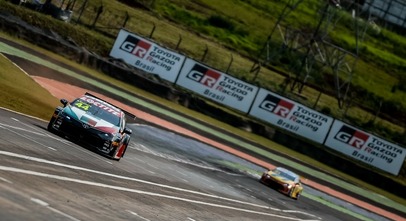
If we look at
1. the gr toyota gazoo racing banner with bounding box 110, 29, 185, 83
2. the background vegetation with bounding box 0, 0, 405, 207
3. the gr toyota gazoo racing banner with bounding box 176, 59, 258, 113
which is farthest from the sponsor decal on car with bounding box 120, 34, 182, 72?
the gr toyota gazoo racing banner with bounding box 176, 59, 258, 113

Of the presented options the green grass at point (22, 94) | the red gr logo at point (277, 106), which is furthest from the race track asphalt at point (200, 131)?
the red gr logo at point (277, 106)

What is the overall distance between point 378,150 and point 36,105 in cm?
2882

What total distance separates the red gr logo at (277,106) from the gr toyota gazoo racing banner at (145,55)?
235 inches

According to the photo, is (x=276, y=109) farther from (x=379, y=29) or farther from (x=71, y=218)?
(x=379, y=29)

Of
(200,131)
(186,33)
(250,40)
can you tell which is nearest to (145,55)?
(200,131)

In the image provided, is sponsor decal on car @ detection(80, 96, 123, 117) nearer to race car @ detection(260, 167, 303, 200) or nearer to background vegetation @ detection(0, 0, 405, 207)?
race car @ detection(260, 167, 303, 200)

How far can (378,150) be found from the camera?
53094mm

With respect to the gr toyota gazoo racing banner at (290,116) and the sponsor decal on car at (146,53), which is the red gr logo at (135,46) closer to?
the sponsor decal on car at (146,53)

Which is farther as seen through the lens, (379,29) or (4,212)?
(379,29)

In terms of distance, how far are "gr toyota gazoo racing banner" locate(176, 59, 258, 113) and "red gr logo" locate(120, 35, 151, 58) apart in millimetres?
2742

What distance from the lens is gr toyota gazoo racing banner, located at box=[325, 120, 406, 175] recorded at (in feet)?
174

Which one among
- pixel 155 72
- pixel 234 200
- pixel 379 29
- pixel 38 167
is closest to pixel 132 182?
pixel 38 167

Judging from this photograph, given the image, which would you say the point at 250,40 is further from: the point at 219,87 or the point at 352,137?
the point at 352,137

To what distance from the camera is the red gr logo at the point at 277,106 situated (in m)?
53.8
